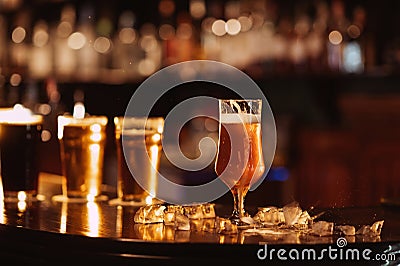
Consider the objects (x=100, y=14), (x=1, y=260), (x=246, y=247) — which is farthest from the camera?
(x=100, y=14)

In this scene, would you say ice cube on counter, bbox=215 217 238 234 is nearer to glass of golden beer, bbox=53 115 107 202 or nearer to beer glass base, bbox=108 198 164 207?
beer glass base, bbox=108 198 164 207

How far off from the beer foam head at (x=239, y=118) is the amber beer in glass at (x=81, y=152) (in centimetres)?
45

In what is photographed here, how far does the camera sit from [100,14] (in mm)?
5742

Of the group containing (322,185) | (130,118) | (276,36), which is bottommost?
(322,185)

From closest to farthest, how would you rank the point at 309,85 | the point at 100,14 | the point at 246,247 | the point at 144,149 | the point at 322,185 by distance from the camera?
the point at 246,247 < the point at 144,149 < the point at 322,185 < the point at 309,85 < the point at 100,14

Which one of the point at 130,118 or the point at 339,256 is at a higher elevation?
the point at 130,118

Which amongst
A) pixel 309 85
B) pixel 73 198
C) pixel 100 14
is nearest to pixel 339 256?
pixel 73 198

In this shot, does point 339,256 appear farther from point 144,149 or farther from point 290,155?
point 290,155

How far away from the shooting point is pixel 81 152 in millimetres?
2066

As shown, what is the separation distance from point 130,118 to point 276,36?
2906mm

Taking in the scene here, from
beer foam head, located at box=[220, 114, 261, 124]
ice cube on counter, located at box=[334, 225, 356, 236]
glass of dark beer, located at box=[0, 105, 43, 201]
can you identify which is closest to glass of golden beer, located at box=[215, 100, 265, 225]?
beer foam head, located at box=[220, 114, 261, 124]
